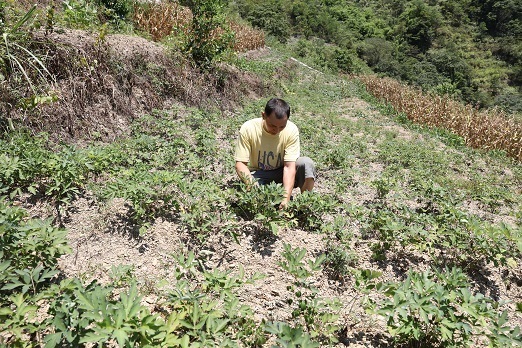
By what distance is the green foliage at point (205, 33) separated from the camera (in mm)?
6504

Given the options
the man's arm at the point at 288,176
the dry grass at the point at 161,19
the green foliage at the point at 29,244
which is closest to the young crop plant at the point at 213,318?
the green foliage at the point at 29,244

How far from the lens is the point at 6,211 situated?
2035mm

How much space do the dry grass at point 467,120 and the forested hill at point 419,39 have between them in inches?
347

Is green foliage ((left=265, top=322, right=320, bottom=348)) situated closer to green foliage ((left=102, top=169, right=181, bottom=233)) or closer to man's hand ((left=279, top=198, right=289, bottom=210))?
man's hand ((left=279, top=198, right=289, bottom=210))

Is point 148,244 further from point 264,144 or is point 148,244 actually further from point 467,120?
point 467,120

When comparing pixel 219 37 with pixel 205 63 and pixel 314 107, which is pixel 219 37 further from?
pixel 314 107

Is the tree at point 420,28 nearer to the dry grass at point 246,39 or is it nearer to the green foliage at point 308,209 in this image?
the dry grass at point 246,39

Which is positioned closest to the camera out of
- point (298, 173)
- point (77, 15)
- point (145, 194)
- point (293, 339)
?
point (293, 339)

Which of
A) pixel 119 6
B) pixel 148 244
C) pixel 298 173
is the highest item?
pixel 119 6

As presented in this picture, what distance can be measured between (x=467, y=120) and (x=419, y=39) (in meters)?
38.2

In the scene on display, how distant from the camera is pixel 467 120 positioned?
925 centimetres

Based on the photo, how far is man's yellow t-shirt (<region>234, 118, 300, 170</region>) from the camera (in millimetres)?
3215

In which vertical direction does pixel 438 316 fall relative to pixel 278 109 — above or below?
below

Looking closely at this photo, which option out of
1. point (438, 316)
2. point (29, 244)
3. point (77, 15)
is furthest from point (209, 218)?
point (77, 15)
